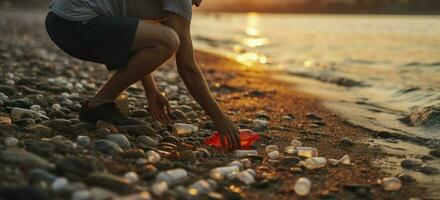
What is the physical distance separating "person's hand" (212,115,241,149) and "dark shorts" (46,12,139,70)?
862 millimetres

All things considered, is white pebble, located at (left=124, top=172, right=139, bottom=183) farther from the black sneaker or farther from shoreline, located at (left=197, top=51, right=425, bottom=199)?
shoreline, located at (left=197, top=51, right=425, bottom=199)

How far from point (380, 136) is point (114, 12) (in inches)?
111

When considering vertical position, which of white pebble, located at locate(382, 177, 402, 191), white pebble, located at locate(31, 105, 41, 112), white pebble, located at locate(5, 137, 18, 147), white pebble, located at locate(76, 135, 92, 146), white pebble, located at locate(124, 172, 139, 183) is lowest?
white pebble, located at locate(31, 105, 41, 112)

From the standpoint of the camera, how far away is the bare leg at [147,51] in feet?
11.0

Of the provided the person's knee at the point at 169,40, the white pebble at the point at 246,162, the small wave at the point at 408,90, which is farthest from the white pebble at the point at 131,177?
the small wave at the point at 408,90

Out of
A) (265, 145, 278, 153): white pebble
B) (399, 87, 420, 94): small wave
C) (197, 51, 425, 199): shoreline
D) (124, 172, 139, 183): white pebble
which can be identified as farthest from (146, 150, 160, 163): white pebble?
(399, 87, 420, 94): small wave

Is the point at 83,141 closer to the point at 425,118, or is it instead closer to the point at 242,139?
the point at 242,139

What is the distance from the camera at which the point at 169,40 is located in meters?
3.33

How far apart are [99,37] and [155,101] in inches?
39.3

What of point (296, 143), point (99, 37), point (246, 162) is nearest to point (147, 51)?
point (99, 37)

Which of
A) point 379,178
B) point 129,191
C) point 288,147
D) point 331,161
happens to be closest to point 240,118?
point 288,147

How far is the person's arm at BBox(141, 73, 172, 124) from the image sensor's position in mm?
4242

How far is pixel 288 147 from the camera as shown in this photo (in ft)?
12.2

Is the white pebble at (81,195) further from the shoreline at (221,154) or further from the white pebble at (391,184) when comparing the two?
the white pebble at (391,184)
